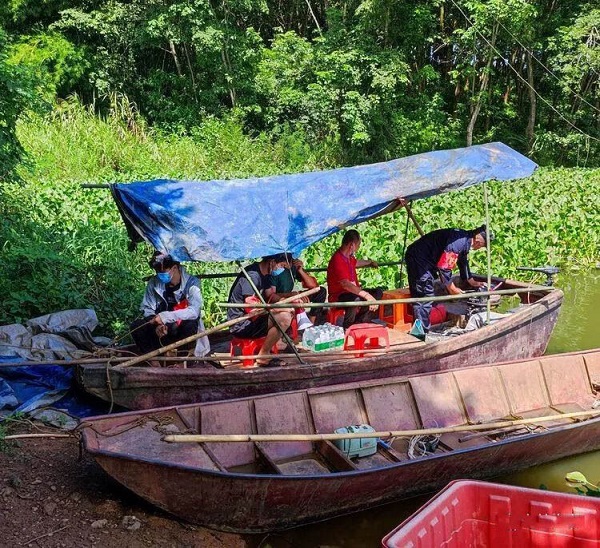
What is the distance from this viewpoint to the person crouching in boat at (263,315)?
23.6 feet

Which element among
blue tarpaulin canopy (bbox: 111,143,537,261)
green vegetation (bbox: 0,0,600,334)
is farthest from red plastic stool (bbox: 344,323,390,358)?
green vegetation (bbox: 0,0,600,334)

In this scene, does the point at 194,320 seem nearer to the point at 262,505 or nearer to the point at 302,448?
the point at 302,448

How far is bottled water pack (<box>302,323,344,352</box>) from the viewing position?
766 cm

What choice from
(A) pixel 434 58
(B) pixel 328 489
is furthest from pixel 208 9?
(B) pixel 328 489

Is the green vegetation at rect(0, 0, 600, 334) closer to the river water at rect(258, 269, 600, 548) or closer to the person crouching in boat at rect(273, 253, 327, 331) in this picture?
the person crouching in boat at rect(273, 253, 327, 331)

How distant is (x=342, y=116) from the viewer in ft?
73.8

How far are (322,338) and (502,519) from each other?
432cm

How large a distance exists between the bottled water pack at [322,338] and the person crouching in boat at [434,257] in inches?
45.6

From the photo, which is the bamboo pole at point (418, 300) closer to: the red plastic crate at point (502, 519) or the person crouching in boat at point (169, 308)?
the person crouching in boat at point (169, 308)

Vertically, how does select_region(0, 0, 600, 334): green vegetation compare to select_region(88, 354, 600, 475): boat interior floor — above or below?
above

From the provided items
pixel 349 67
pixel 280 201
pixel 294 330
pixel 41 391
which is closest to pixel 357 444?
pixel 294 330

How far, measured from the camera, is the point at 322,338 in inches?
302

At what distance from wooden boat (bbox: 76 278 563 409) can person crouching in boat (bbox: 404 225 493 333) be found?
560 mm

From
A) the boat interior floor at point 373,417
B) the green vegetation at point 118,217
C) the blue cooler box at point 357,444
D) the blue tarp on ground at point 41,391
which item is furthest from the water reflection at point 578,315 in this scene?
the blue tarp on ground at point 41,391
